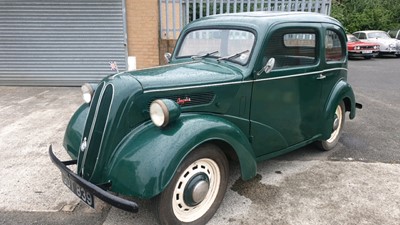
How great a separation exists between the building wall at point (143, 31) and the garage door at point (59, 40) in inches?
9.0

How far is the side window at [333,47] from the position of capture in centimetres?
389

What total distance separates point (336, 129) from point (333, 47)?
1.24 metres

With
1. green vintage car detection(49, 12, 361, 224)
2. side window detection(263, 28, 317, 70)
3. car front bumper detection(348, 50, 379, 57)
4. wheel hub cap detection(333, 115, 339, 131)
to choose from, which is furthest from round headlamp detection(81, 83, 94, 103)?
car front bumper detection(348, 50, 379, 57)

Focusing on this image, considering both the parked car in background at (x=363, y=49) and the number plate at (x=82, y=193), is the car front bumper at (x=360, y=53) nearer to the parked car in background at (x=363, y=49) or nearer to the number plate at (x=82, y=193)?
the parked car in background at (x=363, y=49)

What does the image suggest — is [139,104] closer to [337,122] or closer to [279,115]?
[279,115]

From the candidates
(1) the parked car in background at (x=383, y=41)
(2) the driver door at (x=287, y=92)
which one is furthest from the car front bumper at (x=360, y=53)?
(2) the driver door at (x=287, y=92)

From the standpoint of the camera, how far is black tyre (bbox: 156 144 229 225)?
2508 millimetres

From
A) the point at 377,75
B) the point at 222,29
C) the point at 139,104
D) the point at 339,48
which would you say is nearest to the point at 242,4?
the point at 339,48

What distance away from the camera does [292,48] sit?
11.8ft

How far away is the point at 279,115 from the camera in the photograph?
3.48m

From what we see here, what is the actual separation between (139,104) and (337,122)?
3.16 metres

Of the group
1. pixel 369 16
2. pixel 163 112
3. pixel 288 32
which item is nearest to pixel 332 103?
pixel 288 32

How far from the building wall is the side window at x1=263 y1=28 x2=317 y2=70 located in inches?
187

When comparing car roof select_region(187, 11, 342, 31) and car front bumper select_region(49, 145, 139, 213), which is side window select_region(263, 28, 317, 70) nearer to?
car roof select_region(187, 11, 342, 31)
